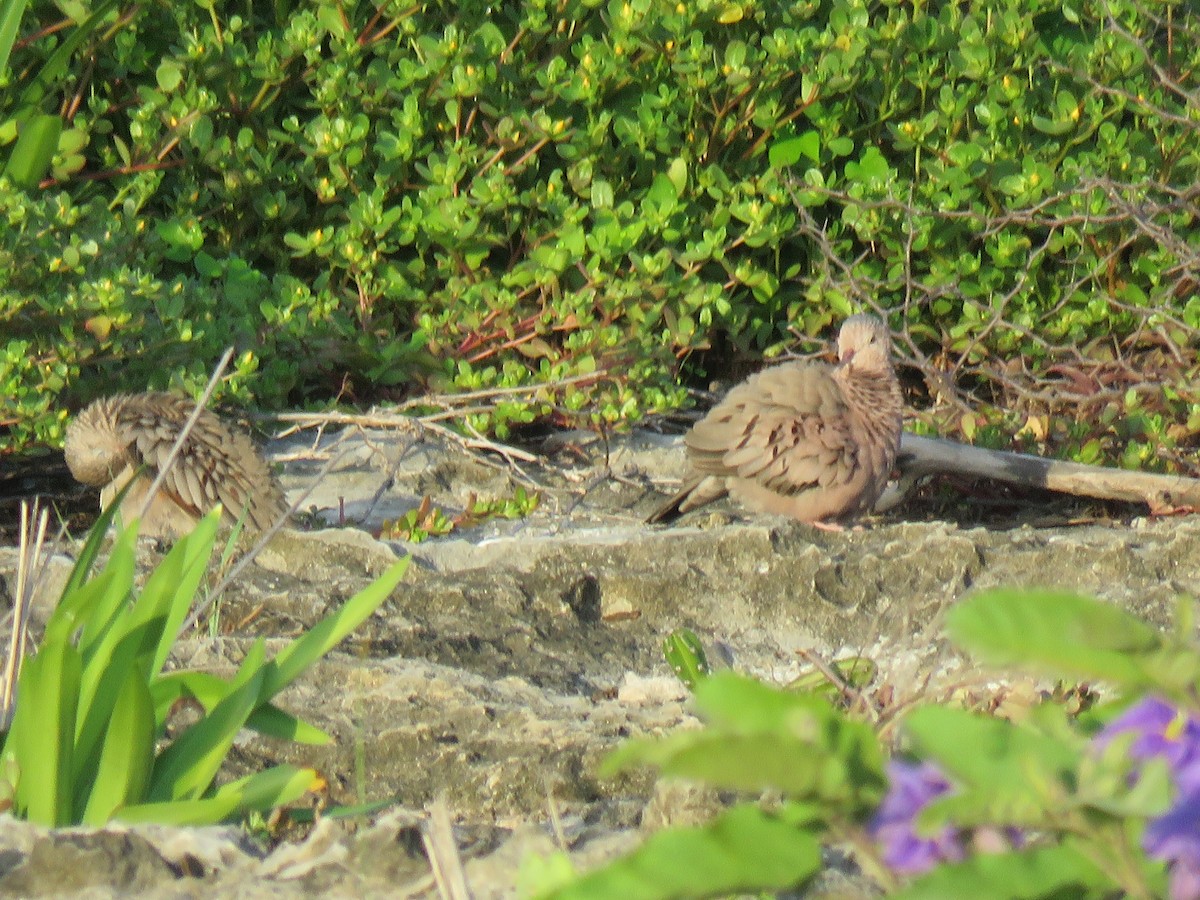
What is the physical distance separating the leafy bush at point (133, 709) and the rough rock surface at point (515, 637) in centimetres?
14

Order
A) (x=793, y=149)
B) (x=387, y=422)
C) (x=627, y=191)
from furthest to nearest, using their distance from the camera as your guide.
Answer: (x=793, y=149), (x=627, y=191), (x=387, y=422)

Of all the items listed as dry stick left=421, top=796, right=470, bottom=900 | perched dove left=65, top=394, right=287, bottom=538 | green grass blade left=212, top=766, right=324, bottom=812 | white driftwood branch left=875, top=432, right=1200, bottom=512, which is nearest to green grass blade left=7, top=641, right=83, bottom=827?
green grass blade left=212, top=766, right=324, bottom=812

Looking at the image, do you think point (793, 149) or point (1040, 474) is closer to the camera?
point (1040, 474)

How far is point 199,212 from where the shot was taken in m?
6.47

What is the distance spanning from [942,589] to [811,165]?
3114mm

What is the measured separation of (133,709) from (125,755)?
90 millimetres

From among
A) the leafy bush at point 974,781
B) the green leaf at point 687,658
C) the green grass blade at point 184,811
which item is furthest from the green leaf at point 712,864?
the green leaf at point 687,658

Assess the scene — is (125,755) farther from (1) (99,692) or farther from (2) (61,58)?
(2) (61,58)

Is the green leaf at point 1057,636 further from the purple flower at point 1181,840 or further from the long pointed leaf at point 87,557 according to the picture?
the long pointed leaf at point 87,557

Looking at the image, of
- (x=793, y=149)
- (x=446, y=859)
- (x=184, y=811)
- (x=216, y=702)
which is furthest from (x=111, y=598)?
(x=793, y=149)

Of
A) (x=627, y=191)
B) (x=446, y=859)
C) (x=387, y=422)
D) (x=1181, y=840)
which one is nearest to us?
(x=1181, y=840)

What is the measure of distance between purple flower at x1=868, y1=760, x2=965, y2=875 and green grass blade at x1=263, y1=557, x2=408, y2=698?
47.2 inches

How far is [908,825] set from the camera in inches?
47.7

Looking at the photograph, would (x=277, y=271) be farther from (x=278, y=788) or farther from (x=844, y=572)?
(x=278, y=788)
